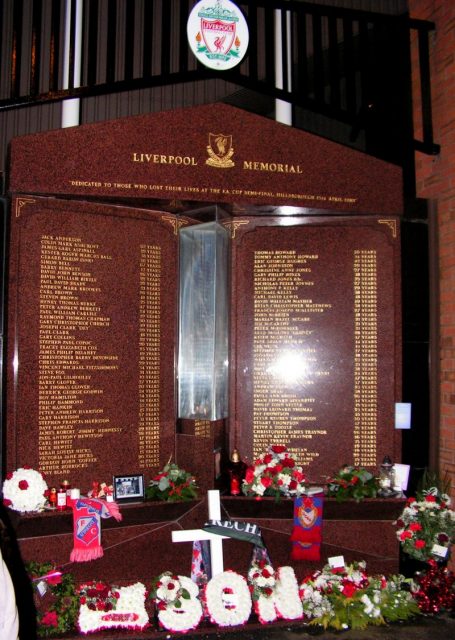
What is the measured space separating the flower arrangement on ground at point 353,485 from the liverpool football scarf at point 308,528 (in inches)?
10.3

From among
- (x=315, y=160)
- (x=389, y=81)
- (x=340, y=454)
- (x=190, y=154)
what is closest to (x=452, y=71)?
(x=389, y=81)

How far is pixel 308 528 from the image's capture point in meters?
4.73

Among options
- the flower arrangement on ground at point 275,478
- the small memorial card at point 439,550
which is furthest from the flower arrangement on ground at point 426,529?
the flower arrangement on ground at point 275,478

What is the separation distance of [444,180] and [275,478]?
10.8ft

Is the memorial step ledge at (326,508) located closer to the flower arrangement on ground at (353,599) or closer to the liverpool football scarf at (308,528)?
the liverpool football scarf at (308,528)

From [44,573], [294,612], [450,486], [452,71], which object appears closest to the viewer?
[44,573]

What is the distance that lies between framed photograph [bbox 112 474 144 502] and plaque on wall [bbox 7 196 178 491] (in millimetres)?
151

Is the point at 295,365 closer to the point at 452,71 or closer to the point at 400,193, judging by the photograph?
the point at 400,193

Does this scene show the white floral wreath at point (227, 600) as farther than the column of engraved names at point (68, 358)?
No

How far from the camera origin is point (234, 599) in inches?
174

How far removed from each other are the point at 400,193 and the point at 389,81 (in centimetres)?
194

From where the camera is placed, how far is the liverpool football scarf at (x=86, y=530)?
4.28m

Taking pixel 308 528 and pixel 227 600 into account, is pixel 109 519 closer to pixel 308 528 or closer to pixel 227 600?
pixel 227 600

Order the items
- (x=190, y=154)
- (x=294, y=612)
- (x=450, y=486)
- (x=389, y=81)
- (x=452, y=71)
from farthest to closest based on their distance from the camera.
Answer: (x=389, y=81)
(x=452, y=71)
(x=450, y=486)
(x=190, y=154)
(x=294, y=612)
